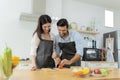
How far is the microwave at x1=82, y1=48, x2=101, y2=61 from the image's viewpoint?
4412 millimetres

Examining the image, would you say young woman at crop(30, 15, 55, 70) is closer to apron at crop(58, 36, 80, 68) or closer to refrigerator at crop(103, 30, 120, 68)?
apron at crop(58, 36, 80, 68)

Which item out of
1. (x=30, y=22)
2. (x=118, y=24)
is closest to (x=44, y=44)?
(x=30, y=22)

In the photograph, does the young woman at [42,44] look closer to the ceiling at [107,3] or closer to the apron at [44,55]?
the apron at [44,55]

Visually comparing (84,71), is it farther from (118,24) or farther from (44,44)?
(118,24)

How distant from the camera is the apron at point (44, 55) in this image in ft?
7.39

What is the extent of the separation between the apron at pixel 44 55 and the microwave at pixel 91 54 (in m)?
2.18

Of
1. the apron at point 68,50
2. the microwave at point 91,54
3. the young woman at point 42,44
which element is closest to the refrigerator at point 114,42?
the microwave at point 91,54

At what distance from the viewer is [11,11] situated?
12.6 feet

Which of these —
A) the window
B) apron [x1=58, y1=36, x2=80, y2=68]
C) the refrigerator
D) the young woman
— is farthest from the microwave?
the young woman

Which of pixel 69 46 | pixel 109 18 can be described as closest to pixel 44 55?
pixel 69 46

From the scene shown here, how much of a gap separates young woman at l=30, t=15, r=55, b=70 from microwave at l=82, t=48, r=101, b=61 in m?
2.17

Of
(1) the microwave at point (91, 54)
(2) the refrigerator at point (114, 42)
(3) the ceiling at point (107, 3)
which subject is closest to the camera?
(1) the microwave at point (91, 54)

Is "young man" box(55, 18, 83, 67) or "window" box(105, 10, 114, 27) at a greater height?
"window" box(105, 10, 114, 27)

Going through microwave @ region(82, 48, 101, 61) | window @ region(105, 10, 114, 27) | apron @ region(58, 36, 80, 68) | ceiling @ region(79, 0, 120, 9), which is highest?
ceiling @ region(79, 0, 120, 9)
